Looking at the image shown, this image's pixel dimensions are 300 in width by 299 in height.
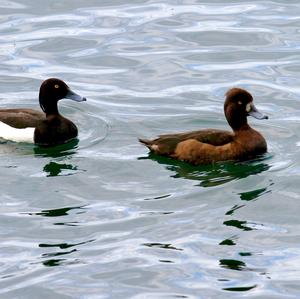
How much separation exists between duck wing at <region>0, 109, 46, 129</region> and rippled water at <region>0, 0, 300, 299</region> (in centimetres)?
30

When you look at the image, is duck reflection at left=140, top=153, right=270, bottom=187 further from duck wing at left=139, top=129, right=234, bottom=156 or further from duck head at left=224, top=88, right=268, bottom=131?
duck head at left=224, top=88, right=268, bottom=131

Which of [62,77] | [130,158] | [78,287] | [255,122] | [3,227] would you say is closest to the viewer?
[78,287]

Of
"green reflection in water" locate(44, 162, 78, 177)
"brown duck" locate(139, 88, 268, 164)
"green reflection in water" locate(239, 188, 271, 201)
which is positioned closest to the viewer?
"green reflection in water" locate(239, 188, 271, 201)

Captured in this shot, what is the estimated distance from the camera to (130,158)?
15469mm

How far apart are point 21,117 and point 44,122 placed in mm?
321

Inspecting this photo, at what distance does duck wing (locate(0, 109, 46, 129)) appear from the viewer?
656 inches

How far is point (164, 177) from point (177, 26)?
7.97 meters

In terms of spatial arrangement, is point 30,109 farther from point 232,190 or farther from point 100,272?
point 100,272

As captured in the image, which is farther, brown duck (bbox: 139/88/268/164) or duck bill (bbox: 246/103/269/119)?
duck bill (bbox: 246/103/269/119)

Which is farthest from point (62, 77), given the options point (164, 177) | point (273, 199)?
point (273, 199)

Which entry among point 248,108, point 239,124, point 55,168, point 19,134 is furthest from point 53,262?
point 19,134

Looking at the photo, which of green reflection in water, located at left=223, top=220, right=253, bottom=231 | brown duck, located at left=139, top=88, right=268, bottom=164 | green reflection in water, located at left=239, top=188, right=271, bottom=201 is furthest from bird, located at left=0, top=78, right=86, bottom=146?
green reflection in water, located at left=223, top=220, right=253, bottom=231

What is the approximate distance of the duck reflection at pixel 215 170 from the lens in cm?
1470

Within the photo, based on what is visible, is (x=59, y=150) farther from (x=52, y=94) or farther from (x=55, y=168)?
(x=52, y=94)
